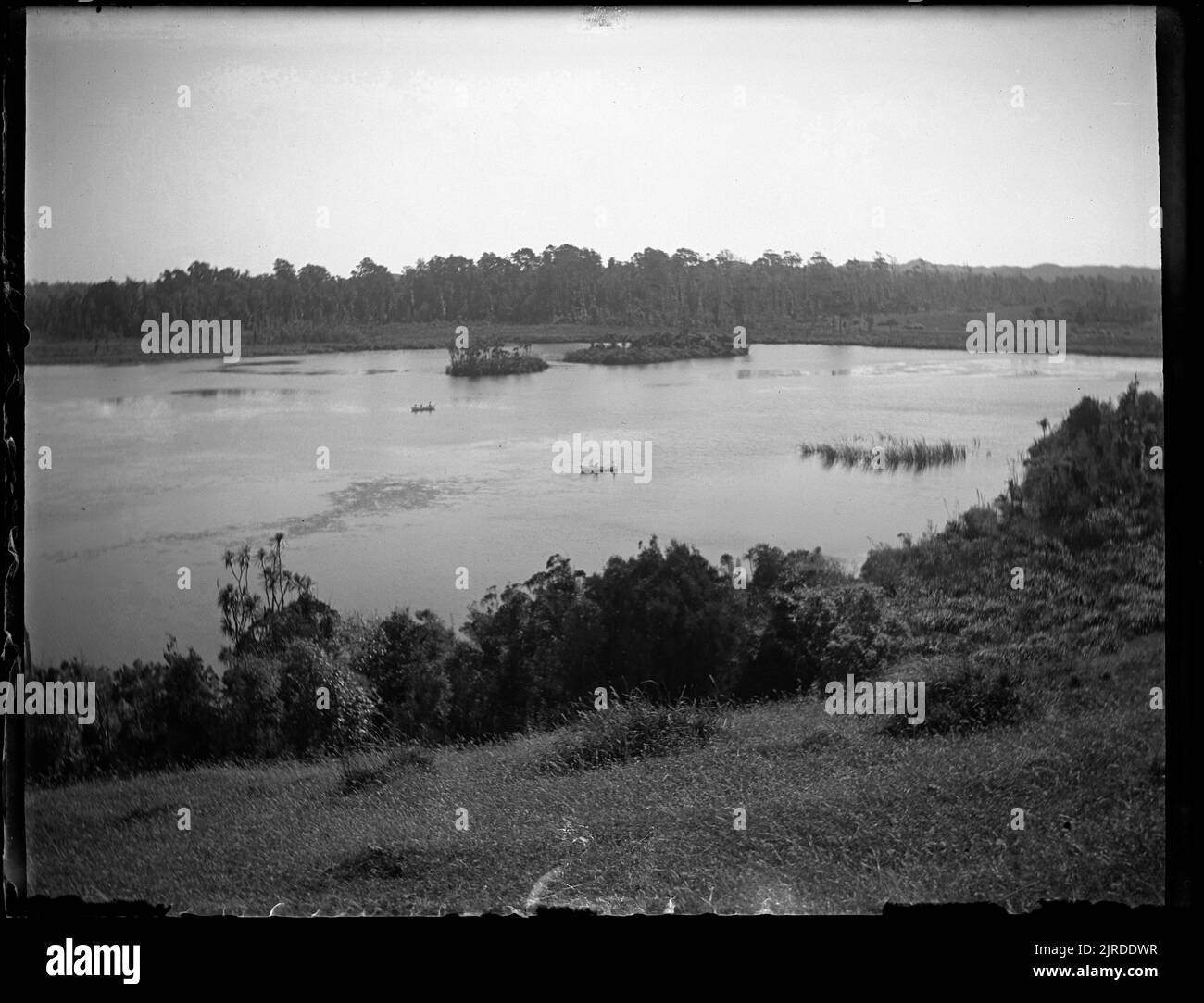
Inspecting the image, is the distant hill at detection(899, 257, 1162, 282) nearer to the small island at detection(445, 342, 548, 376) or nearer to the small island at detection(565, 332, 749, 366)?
the small island at detection(565, 332, 749, 366)

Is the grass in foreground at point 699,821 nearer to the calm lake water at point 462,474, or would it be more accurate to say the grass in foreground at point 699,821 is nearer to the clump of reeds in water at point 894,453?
the calm lake water at point 462,474

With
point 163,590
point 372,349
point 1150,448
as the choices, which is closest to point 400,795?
point 163,590

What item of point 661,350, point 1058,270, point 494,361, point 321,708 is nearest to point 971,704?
point 1058,270

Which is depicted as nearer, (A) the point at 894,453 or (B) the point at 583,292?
(A) the point at 894,453

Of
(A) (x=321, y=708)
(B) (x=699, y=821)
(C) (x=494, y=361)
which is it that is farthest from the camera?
(C) (x=494, y=361)

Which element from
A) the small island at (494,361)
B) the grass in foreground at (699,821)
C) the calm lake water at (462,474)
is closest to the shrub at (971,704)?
the grass in foreground at (699,821)

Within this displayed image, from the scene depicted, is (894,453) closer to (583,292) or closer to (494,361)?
(583,292)

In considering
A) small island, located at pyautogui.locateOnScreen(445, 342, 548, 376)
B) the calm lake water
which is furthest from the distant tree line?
the calm lake water

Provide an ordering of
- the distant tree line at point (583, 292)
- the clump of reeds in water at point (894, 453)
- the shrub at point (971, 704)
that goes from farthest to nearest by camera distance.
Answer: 1. the clump of reeds in water at point (894, 453)
2. the distant tree line at point (583, 292)
3. the shrub at point (971, 704)
